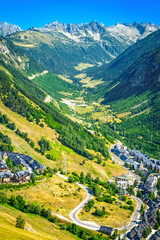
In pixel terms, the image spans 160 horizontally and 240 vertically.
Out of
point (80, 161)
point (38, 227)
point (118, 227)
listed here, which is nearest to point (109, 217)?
point (118, 227)

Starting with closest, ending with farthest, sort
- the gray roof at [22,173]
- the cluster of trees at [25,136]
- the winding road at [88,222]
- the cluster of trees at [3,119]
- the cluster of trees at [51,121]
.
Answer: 1. the winding road at [88,222]
2. the gray roof at [22,173]
3. the cluster of trees at [25,136]
4. the cluster of trees at [3,119]
5. the cluster of trees at [51,121]

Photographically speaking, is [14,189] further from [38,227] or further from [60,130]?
[60,130]

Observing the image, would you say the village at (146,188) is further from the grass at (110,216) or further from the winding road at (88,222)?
the grass at (110,216)

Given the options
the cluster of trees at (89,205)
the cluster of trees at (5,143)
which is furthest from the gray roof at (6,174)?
the cluster of trees at (89,205)

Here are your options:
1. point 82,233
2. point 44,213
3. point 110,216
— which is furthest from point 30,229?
point 110,216

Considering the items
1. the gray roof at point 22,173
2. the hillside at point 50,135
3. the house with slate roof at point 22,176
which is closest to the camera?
the house with slate roof at point 22,176

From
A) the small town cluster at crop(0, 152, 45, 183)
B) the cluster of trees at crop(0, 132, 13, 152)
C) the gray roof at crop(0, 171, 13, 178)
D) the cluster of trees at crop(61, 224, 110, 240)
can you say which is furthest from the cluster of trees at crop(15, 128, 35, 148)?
the cluster of trees at crop(61, 224, 110, 240)

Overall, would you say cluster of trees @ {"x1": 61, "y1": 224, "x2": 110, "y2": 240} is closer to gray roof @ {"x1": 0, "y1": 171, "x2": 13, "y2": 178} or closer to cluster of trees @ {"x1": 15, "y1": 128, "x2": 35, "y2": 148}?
gray roof @ {"x1": 0, "y1": 171, "x2": 13, "y2": 178}
